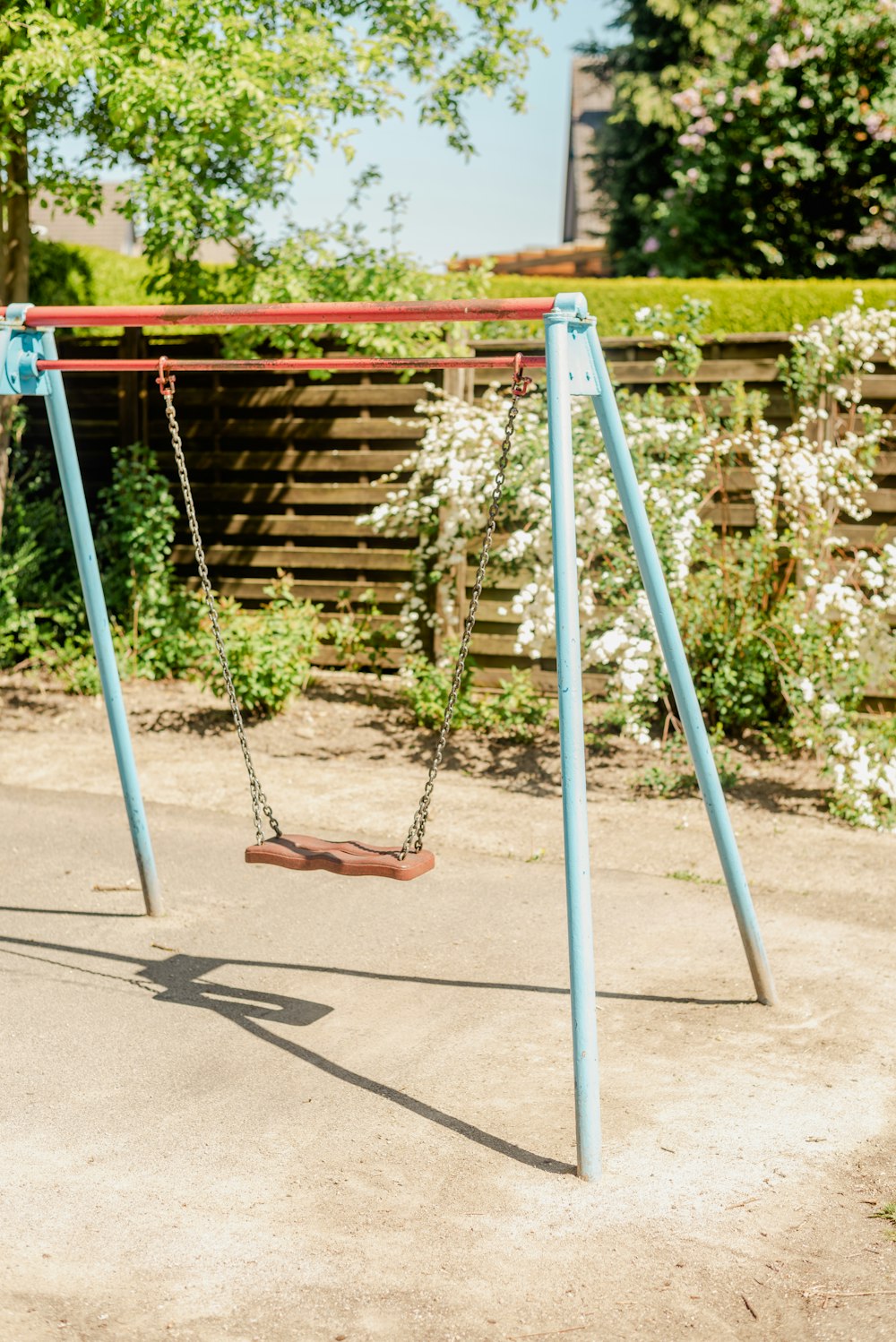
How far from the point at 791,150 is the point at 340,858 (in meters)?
12.0

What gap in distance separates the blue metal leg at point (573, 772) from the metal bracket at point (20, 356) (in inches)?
71.5

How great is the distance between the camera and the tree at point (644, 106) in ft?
56.0

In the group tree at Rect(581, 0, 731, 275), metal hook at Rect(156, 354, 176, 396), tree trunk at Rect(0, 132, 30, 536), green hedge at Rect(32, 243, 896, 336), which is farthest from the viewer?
tree at Rect(581, 0, 731, 275)

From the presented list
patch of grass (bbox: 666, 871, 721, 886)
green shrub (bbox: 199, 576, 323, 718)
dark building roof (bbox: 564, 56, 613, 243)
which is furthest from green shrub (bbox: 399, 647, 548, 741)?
dark building roof (bbox: 564, 56, 613, 243)

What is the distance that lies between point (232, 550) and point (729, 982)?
5046 mm

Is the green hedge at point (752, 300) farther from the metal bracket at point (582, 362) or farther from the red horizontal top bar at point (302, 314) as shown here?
the metal bracket at point (582, 362)

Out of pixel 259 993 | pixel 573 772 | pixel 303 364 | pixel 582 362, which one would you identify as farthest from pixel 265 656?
pixel 573 772

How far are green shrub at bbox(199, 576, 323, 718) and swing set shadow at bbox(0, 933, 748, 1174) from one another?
2.70 meters

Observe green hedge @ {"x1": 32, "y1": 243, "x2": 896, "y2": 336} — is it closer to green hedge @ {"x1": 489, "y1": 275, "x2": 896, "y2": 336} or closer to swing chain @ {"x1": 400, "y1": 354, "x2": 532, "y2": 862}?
green hedge @ {"x1": 489, "y1": 275, "x2": 896, "y2": 336}

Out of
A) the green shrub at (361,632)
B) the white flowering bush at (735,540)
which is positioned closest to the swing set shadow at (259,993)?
the white flowering bush at (735,540)

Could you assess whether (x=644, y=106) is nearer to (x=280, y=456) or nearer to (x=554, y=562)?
(x=280, y=456)

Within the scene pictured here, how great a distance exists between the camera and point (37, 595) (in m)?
8.32

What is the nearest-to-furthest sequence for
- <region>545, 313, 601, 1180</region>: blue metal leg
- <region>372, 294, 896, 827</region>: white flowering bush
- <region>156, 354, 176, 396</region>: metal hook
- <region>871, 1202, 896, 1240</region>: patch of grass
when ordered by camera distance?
<region>871, 1202, 896, 1240</region>: patch of grass, <region>545, 313, 601, 1180</region>: blue metal leg, <region>156, 354, 176, 396</region>: metal hook, <region>372, 294, 896, 827</region>: white flowering bush

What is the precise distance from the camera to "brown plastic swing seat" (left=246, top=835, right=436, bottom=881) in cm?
368
